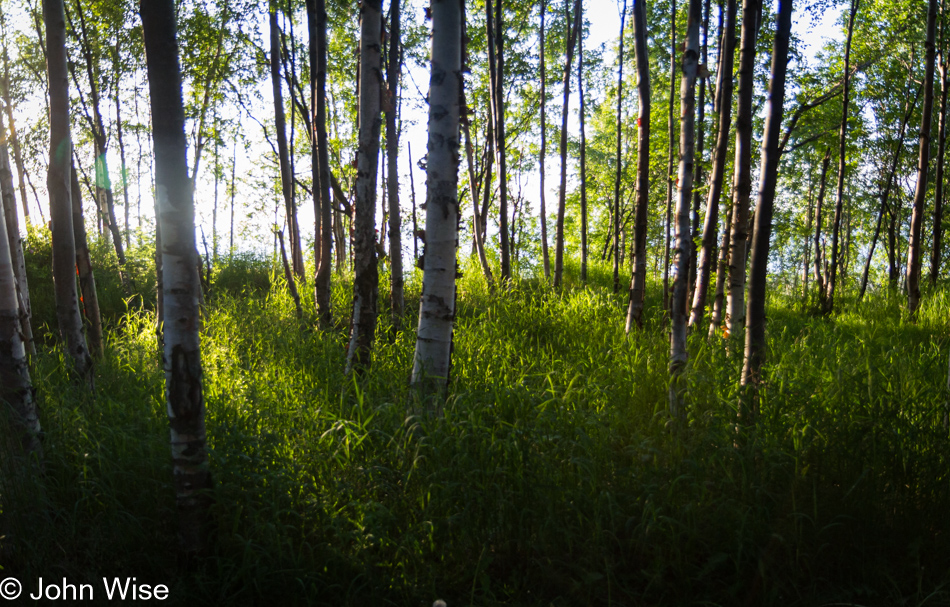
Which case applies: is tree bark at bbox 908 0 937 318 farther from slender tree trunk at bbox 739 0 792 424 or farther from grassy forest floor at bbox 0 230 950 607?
slender tree trunk at bbox 739 0 792 424

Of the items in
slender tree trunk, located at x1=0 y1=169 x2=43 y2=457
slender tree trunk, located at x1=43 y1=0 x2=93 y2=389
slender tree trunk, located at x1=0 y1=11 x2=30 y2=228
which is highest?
slender tree trunk, located at x1=0 y1=11 x2=30 y2=228

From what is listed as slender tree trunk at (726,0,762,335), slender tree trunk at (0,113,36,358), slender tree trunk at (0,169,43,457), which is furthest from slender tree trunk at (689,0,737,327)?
slender tree trunk at (0,113,36,358)

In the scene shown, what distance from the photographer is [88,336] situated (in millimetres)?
6477

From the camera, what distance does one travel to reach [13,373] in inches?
134

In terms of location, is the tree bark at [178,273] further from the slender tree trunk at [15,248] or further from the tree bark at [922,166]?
the tree bark at [922,166]

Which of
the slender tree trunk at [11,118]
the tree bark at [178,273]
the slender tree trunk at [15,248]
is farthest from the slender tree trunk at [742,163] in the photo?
the slender tree trunk at [11,118]

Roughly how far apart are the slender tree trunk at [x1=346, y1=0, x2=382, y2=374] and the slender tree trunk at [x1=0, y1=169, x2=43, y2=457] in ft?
8.25

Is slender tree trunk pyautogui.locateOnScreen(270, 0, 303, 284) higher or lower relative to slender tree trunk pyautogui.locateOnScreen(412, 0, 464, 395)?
higher

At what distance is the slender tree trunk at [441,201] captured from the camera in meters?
3.82

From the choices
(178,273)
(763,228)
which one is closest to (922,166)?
(763,228)

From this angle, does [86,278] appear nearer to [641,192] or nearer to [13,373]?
[13,373]

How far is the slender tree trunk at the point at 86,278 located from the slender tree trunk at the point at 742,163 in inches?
272

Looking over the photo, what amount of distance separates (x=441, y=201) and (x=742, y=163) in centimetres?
285

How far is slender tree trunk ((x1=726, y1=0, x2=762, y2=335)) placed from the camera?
470 cm
